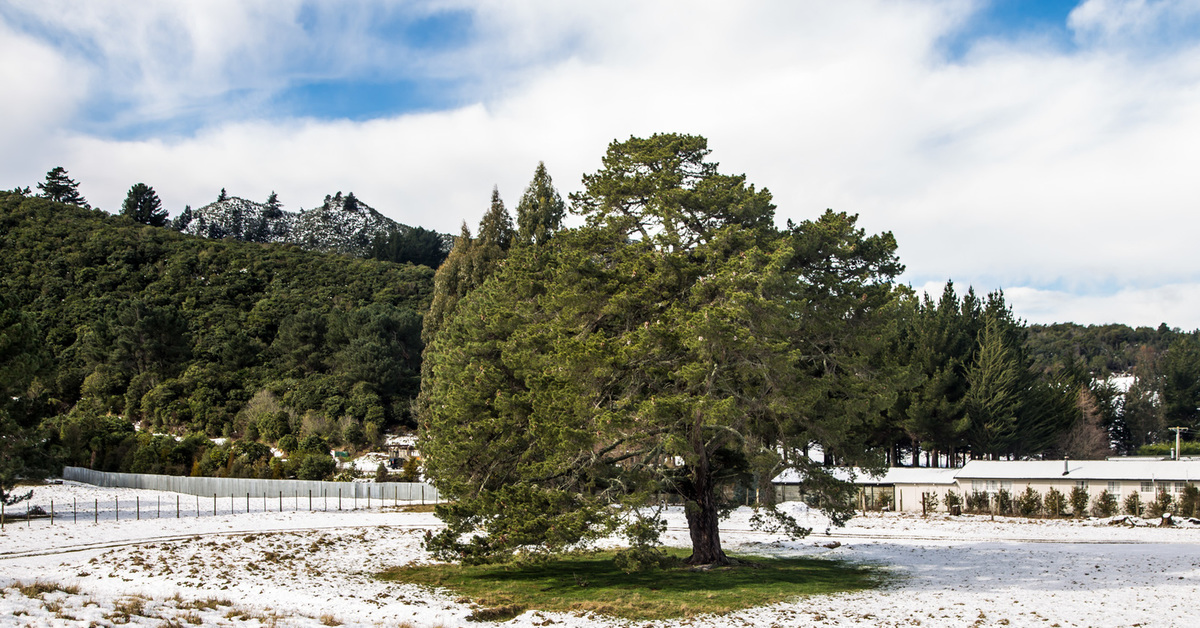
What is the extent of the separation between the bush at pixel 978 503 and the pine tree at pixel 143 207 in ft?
423

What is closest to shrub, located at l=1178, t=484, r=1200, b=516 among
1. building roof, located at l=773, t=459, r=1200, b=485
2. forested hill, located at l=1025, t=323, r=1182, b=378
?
building roof, located at l=773, t=459, r=1200, b=485

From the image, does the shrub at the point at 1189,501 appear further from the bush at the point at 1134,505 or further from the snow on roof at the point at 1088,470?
the bush at the point at 1134,505

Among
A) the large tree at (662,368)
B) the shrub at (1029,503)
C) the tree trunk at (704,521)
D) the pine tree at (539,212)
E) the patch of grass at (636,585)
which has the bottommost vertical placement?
the shrub at (1029,503)

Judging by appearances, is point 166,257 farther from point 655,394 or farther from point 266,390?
point 655,394

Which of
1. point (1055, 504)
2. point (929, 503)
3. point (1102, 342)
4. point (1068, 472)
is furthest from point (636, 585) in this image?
point (1102, 342)

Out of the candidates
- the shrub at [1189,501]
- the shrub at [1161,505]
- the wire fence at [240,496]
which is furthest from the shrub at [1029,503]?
the wire fence at [240,496]

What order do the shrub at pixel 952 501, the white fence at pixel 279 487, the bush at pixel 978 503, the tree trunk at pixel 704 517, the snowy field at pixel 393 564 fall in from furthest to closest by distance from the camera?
the shrub at pixel 952 501 → the white fence at pixel 279 487 → the bush at pixel 978 503 → the tree trunk at pixel 704 517 → the snowy field at pixel 393 564

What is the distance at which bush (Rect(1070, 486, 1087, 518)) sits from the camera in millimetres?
40062

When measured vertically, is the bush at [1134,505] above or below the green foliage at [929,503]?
above

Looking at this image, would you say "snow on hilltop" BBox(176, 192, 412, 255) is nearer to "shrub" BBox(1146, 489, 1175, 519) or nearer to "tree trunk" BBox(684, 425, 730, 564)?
"shrub" BBox(1146, 489, 1175, 519)

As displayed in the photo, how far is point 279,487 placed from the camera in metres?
43.2

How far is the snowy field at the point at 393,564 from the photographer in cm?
1551

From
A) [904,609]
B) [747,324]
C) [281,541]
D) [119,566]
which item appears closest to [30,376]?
[281,541]

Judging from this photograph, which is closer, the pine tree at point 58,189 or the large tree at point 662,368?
the large tree at point 662,368
